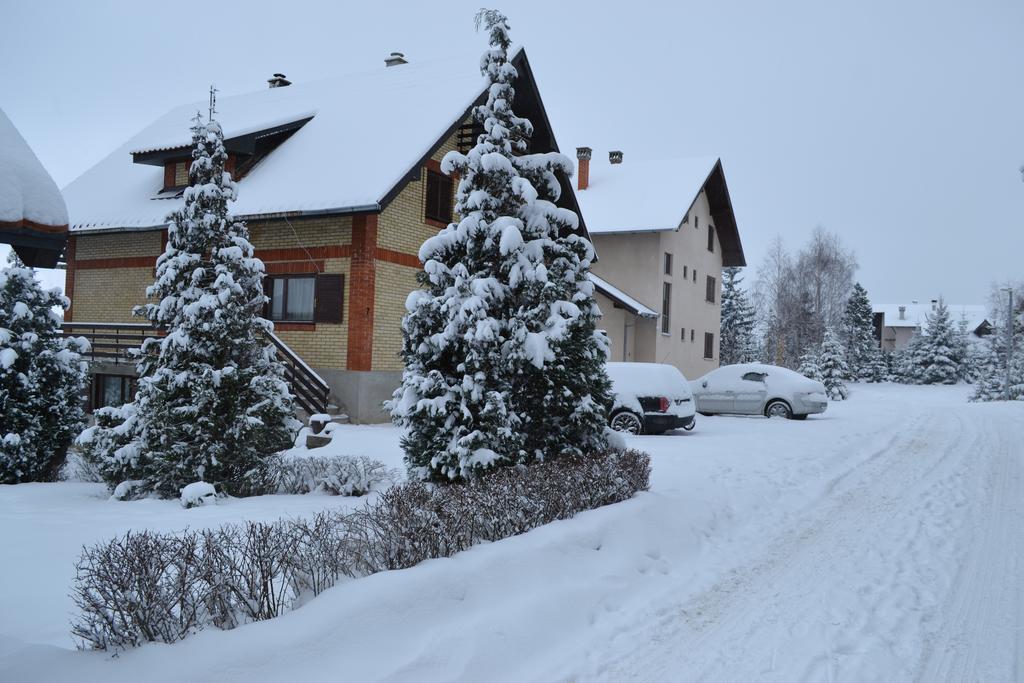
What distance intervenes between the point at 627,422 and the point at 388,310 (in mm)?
6055

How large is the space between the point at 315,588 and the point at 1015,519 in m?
8.23

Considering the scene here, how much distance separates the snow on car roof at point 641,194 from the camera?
29.9m

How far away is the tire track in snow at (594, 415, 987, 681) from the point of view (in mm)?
4691

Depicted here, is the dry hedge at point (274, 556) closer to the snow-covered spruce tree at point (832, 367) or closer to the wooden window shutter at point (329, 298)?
the wooden window shutter at point (329, 298)

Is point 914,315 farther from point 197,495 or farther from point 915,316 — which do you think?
point 197,495

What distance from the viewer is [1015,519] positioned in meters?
8.86

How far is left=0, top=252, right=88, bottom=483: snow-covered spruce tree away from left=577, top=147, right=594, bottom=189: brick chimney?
25.9m

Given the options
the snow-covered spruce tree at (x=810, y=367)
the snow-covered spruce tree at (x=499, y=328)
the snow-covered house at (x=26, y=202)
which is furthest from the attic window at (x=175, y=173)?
the snow-covered spruce tree at (x=810, y=367)

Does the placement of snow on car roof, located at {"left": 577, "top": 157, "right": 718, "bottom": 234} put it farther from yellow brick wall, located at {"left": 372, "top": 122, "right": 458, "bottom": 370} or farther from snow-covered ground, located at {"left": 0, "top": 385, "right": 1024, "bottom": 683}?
snow-covered ground, located at {"left": 0, "top": 385, "right": 1024, "bottom": 683}

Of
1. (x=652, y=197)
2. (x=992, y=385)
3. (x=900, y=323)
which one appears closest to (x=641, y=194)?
(x=652, y=197)

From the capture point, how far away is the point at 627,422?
1703cm

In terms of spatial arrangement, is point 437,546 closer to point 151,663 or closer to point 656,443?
point 151,663

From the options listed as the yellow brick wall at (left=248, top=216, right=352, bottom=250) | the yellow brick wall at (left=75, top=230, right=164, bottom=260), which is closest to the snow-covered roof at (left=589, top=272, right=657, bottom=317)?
the yellow brick wall at (left=248, top=216, right=352, bottom=250)

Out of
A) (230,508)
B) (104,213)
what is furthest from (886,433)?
(104,213)
